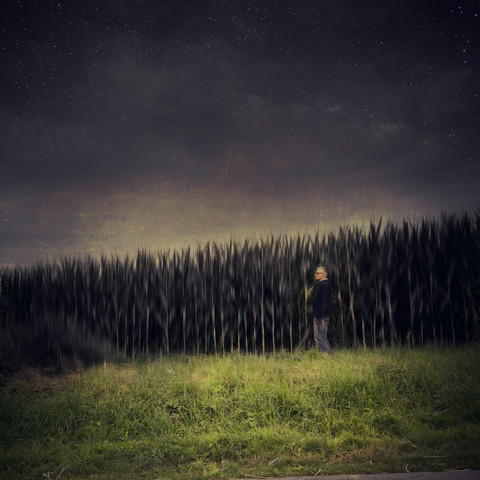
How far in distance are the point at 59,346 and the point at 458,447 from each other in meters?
8.97

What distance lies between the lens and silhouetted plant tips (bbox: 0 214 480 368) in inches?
427

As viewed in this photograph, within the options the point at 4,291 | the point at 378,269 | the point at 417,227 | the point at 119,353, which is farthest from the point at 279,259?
the point at 4,291

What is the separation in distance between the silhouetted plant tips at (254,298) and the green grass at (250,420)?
242cm

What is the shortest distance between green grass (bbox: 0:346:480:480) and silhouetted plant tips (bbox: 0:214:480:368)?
2.42m

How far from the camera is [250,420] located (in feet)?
20.3

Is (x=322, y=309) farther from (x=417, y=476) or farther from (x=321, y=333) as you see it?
(x=417, y=476)

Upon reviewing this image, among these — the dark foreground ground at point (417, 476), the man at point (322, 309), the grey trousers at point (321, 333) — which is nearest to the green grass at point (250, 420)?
the dark foreground ground at point (417, 476)

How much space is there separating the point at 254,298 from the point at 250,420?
531cm

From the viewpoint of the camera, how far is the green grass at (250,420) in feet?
16.4

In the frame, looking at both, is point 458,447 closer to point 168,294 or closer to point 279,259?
point 279,259

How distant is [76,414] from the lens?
6.75 metres

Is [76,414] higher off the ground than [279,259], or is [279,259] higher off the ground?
[279,259]

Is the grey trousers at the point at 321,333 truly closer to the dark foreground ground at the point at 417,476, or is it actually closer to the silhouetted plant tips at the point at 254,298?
the silhouetted plant tips at the point at 254,298

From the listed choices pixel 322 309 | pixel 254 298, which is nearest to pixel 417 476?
pixel 322 309
